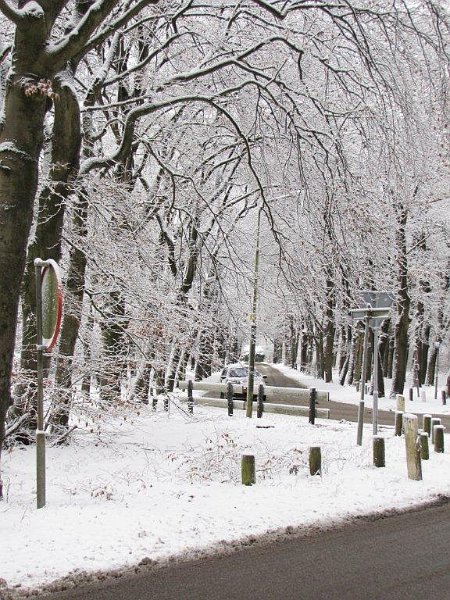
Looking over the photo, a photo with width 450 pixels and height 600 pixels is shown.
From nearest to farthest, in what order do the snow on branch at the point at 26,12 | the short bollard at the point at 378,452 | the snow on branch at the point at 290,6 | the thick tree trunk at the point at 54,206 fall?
the snow on branch at the point at 26,12 < the snow on branch at the point at 290,6 < the short bollard at the point at 378,452 < the thick tree trunk at the point at 54,206

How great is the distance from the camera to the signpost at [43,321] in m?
5.77

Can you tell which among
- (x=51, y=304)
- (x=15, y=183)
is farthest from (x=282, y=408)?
(x=15, y=183)

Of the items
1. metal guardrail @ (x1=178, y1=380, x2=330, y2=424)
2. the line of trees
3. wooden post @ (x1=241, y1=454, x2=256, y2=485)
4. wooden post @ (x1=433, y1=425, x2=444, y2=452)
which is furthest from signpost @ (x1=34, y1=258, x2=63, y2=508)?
metal guardrail @ (x1=178, y1=380, x2=330, y2=424)

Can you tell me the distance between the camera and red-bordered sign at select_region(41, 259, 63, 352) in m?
5.67

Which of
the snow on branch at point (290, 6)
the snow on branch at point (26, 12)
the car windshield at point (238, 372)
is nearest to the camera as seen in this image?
the snow on branch at point (26, 12)

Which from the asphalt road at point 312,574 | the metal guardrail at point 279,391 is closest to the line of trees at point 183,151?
the asphalt road at point 312,574

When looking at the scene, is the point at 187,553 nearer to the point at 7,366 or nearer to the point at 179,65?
the point at 7,366

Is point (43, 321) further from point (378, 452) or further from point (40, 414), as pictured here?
point (378, 452)

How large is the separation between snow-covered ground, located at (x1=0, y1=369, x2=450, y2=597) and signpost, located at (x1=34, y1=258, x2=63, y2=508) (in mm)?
553

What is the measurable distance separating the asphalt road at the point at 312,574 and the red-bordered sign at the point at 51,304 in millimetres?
2393

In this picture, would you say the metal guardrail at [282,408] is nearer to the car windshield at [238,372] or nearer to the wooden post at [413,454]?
the car windshield at [238,372]

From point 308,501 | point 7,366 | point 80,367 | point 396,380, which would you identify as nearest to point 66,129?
point 80,367

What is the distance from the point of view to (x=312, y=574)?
15.4 ft

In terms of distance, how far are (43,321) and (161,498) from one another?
8.16 ft
